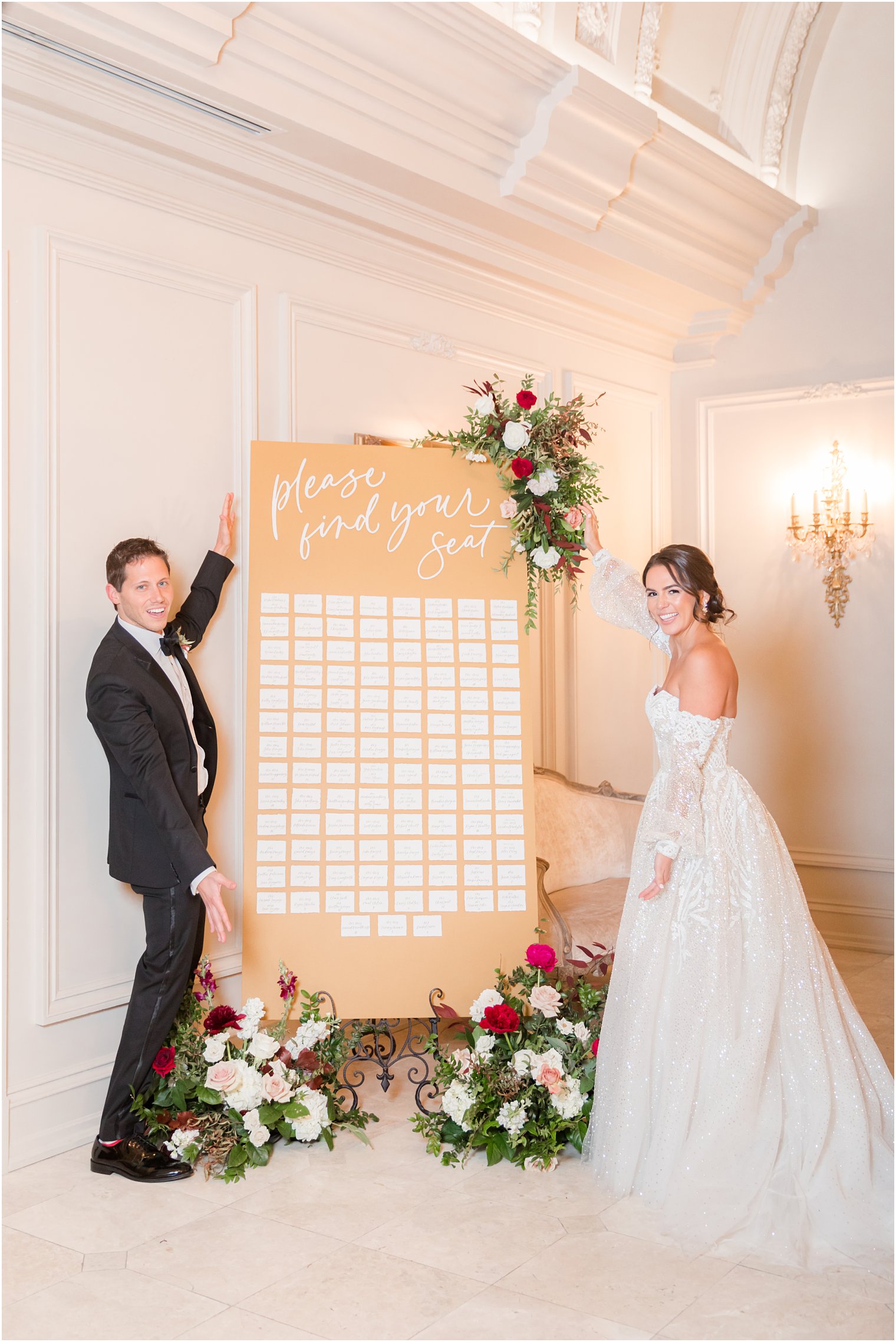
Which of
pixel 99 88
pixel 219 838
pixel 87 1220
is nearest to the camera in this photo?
pixel 87 1220

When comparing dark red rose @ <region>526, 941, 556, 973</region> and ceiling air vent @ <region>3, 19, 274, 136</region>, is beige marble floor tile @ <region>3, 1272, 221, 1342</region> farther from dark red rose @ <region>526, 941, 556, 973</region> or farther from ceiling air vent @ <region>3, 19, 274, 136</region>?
ceiling air vent @ <region>3, 19, 274, 136</region>

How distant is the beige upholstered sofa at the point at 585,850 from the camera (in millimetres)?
4465

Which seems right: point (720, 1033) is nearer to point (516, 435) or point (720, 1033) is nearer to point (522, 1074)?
point (522, 1074)

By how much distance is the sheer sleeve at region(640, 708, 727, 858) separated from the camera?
3.38m

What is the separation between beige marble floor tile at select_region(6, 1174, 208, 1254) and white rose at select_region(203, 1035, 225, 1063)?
0.37 meters

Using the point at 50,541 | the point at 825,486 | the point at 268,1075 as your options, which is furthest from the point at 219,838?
the point at 825,486

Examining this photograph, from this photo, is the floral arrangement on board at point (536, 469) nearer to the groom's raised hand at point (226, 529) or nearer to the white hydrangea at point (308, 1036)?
the groom's raised hand at point (226, 529)

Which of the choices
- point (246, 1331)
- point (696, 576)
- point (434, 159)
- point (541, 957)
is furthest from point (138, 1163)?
point (434, 159)

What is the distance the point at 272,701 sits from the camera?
153 inches

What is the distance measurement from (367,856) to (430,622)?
0.84m

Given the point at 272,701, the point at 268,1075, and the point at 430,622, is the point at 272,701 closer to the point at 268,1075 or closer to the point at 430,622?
the point at 430,622

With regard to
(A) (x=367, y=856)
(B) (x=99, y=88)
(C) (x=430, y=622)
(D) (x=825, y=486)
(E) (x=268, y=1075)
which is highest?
(B) (x=99, y=88)

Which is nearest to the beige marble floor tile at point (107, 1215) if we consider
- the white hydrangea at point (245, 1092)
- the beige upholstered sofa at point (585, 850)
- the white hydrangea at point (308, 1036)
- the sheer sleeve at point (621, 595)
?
the white hydrangea at point (245, 1092)

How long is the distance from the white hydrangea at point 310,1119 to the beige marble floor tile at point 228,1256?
42 centimetres
